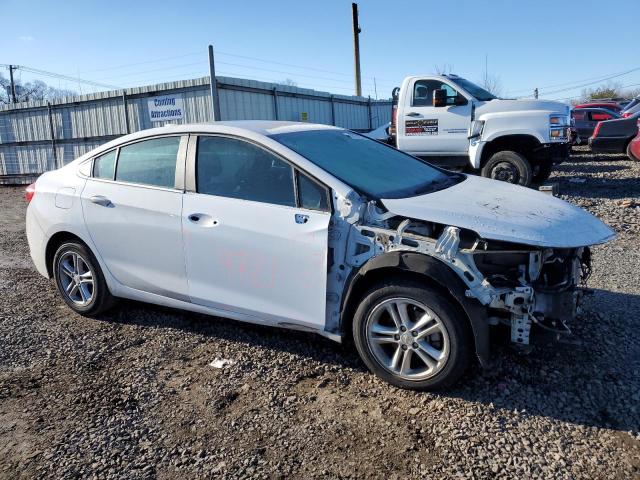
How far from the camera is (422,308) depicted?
3.14 metres

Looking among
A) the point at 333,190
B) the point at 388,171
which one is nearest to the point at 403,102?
the point at 388,171

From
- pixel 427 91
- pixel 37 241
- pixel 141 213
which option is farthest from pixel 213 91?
pixel 141 213

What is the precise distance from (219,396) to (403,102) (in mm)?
8338

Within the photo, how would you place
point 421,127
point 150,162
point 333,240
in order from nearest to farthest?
point 333,240 < point 150,162 < point 421,127

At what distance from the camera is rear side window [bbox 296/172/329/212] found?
11.0 feet

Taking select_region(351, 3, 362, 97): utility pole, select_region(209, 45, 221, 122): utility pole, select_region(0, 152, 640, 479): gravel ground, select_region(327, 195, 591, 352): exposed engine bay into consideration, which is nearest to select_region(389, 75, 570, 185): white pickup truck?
select_region(209, 45, 221, 122): utility pole

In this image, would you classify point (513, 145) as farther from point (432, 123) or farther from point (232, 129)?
point (232, 129)

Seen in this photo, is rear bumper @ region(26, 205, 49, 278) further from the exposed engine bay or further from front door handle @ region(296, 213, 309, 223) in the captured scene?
the exposed engine bay

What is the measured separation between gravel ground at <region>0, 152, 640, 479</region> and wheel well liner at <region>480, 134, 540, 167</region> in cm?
529

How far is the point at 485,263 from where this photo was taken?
3.11 metres

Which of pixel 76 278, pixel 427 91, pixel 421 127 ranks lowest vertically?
pixel 76 278

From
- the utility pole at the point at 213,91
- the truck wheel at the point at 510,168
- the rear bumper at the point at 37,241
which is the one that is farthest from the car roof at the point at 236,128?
the utility pole at the point at 213,91

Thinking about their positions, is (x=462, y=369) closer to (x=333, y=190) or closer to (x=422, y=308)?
(x=422, y=308)

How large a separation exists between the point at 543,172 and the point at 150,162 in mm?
7957
